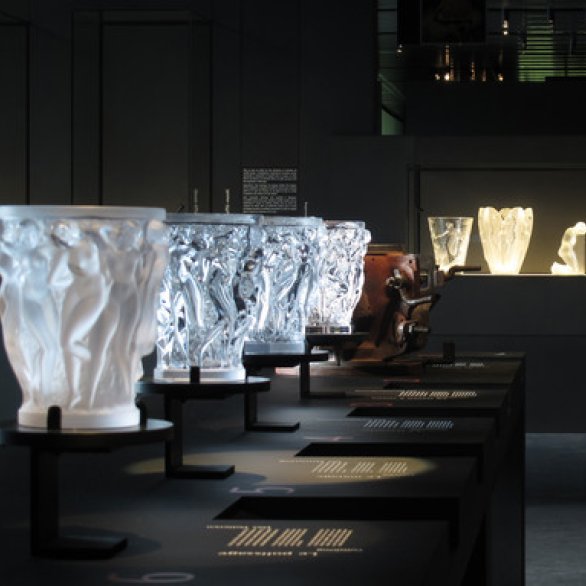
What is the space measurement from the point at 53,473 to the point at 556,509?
5420mm

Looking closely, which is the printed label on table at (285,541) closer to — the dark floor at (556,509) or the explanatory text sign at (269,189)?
the dark floor at (556,509)

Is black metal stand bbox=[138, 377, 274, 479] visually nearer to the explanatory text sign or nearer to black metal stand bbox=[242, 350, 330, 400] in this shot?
black metal stand bbox=[242, 350, 330, 400]

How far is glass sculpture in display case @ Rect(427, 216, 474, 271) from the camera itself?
8727 millimetres

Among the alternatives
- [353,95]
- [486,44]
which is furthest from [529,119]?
[353,95]

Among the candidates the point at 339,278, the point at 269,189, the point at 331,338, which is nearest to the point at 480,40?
the point at 269,189

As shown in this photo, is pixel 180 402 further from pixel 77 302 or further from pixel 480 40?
pixel 480 40

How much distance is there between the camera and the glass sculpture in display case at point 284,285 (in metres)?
2.51

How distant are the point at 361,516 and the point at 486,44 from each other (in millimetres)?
9720

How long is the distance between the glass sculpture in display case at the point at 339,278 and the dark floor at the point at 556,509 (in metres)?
2.10

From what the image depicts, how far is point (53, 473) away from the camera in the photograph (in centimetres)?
133

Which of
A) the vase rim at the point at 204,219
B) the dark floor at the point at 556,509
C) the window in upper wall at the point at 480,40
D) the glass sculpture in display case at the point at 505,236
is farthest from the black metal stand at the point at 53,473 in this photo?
the window in upper wall at the point at 480,40

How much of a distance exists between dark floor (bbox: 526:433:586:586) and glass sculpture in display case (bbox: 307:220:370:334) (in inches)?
82.7

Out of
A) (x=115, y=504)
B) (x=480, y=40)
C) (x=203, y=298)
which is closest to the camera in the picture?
(x=115, y=504)

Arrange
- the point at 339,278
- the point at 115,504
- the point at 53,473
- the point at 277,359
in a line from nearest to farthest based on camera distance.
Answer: the point at 53,473 < the point at 115,504 < the point at 277,359 < the point at 339,278
